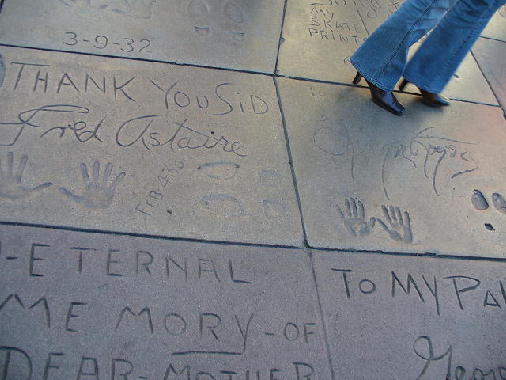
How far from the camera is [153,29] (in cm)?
281

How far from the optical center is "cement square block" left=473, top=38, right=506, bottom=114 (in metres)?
3.10

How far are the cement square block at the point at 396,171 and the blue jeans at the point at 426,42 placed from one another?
0.19 m

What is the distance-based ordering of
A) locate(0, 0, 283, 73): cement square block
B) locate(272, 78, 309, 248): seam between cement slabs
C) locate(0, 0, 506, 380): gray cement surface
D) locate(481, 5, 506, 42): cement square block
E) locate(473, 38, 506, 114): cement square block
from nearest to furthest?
locate(0, 0, 506, 380): gray cement surface → locate(272, 78, 309, 248): seam between cement slabs → locate(0, 0, 283, 73): cement square block → locate(473, 38, 506, 114): cement square block → locate(481, 5, 506, 42): cement square block

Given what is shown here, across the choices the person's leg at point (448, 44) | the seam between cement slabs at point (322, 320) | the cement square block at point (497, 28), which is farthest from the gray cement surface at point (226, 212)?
the cement square block at point (497, 28)

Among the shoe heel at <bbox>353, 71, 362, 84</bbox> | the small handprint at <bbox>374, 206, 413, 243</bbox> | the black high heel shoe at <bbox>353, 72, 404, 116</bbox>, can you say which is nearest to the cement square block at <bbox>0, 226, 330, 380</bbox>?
the small handprint at <bbox>374, 206, 413, 243</bbox>

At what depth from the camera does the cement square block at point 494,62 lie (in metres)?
3.10

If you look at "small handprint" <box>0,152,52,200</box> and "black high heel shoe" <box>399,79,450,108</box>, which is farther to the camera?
"black high heel shoe" <box>399,79,450,108</box>

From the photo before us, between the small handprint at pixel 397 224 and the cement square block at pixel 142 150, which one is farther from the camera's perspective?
the small handprint at pixel 397 224

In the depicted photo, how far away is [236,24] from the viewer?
3.03m

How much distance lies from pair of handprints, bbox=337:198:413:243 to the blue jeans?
835mm

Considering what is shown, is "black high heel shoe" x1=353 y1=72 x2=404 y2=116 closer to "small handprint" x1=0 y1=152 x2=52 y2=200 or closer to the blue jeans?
the blue jeans

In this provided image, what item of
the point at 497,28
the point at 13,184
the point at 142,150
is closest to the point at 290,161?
the point at 142,150

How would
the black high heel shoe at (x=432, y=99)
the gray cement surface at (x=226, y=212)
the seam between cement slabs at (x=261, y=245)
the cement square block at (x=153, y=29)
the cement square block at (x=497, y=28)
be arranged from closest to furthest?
the gray cement surface at (x=226, y=212) → the seam between cement slabs at (x=261, y=245) → the cement square block at (x=153, y=29) → the black high heel shoe at (x=432, y=99) → the cement square block at (x=497, y=28)

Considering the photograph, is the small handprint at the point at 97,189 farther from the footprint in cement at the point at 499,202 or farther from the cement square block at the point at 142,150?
the footprint in cement at the point at 499,202
